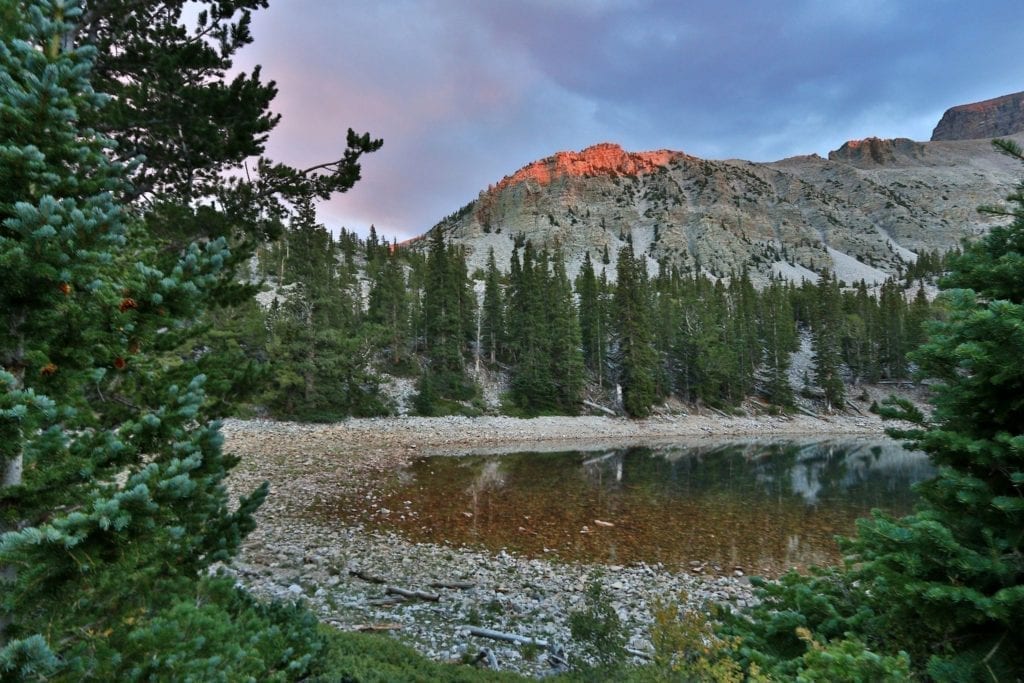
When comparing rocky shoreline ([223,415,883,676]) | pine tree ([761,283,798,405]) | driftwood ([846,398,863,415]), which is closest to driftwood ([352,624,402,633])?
rocky shoreline ([223,415,883,676])

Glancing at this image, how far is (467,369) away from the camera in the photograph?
160ft

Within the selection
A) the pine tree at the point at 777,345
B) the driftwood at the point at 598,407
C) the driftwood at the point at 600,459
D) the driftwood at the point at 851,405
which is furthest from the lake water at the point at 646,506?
the driftwood at the point at 851,405

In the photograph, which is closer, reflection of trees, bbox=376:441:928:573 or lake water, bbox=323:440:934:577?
lake water, bbox=323:440:934:577

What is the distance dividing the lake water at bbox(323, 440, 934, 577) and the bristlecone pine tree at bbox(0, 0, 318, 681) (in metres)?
11.0

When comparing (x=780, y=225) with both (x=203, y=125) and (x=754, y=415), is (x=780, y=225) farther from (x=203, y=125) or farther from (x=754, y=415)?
(x=203, y=125)

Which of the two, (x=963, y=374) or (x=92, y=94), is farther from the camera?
(x=963, y=374)

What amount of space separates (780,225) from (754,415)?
12757 centimetres

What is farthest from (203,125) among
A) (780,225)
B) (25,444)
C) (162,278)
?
(780,225)

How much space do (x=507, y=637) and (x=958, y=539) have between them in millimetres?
6445

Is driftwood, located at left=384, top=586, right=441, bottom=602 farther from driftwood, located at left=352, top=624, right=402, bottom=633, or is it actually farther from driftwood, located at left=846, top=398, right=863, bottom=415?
driftwood, located at left=846, top=398, right=863, bottom=415

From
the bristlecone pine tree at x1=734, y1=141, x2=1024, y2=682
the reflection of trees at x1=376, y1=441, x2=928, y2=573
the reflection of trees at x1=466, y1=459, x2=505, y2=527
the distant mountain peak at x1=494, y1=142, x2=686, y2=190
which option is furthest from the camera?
the distant mountain peak at x1=494, y1=142, x2=686, y2=190

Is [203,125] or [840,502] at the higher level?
[203,125]

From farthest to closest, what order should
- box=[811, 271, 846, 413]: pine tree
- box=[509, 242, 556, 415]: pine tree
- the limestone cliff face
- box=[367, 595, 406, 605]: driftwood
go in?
the limestone cliff face < box=[811, 271, 846, 413]: pine tree < box=[509, 242, 556, 415]: pine tree < box=[367, 595, 406, 605]: driftwood

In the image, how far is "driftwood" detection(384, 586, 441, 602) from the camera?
9.21m
